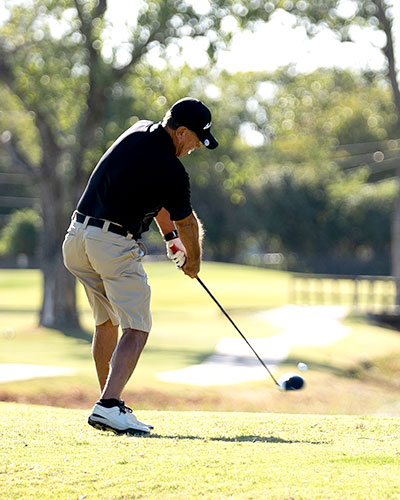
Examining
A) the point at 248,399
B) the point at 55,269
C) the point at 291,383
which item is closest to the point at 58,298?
the point at 55,269

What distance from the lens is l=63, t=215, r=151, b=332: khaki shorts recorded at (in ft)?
18.9

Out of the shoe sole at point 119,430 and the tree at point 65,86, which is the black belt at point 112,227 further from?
the tree at point 65,86

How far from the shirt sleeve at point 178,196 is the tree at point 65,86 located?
14.6 m

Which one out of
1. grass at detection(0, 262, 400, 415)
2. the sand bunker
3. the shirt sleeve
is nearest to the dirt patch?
grass at detection(0, 262, 400, 415)

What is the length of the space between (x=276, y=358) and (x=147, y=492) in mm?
12128

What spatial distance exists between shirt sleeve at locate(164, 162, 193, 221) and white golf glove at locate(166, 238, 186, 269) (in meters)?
0.34

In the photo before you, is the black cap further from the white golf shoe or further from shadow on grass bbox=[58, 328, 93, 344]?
shadow on grass bbox=[58, 328, 93, 344]

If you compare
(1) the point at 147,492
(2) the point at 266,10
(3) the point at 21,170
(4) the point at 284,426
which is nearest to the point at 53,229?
(3) the point at 21,170

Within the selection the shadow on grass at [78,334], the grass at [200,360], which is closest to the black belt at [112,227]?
the grass at [200,360]

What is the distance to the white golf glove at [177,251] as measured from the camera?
5.98 metres

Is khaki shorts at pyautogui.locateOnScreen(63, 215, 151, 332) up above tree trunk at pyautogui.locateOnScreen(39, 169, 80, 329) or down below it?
above

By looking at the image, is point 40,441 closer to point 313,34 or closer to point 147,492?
point 147,492

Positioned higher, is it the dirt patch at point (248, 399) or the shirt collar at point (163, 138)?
the shirt collar at point (163, 138)

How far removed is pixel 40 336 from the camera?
65.5 feet
